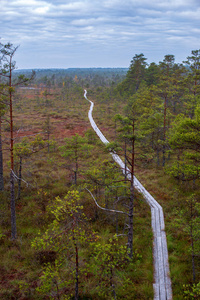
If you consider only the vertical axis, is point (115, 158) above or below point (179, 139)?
below

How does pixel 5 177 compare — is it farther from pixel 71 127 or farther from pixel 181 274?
pixel 71 127

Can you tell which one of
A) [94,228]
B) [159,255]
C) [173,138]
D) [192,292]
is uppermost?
[173,138]

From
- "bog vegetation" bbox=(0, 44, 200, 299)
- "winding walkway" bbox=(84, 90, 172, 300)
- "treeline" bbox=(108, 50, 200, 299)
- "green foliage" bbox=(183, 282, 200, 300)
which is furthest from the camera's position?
"treeline" bbox=(108, 50, 200, 299)

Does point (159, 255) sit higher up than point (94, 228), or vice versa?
point (94, 228)

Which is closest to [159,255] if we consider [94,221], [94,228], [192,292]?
[192,292]

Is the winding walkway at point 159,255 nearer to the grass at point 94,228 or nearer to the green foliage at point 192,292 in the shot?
the grass at point 94,228

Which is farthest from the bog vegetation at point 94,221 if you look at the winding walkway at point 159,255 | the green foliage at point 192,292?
the winding walkway at point 159,255

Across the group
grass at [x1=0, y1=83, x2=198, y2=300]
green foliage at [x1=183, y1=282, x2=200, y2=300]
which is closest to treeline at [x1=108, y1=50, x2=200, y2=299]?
green foliage at [x1=183, y1=282, x2=200, y2=300]

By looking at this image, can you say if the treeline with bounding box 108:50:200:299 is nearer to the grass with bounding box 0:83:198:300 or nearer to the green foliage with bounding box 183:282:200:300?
the green foliage with bounding box 183:282:200:300

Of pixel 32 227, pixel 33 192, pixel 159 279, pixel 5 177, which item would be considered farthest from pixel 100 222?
pixel 5 177

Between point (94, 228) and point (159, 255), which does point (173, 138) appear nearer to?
point (159, 255)

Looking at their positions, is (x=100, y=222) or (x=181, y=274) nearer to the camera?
(x=181, y=274)
